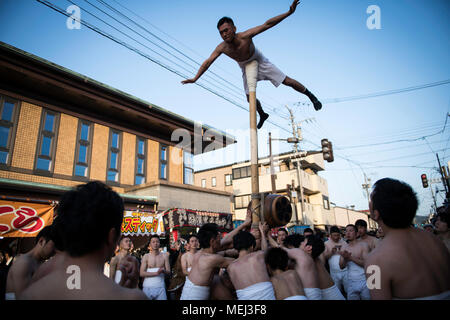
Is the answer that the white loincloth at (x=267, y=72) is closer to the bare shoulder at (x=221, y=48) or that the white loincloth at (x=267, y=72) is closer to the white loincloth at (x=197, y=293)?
the bare shoulder at (x=221, y=48)

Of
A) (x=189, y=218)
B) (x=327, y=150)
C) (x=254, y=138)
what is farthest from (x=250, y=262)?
(x=327, y=150)

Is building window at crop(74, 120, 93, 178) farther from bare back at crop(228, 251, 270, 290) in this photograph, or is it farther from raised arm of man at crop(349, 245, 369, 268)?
raised arm of man at crop(349, 245, 369, 268)

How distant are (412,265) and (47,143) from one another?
15356mm

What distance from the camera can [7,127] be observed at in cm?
1223

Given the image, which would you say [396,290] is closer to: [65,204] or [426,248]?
[426,248]

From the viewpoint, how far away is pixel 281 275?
13.2 feet

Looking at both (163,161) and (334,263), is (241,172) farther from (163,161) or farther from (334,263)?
(334,263)

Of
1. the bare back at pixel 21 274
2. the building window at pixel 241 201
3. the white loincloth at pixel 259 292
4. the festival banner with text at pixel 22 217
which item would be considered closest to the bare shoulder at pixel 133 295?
A: the white loincloth at pixel 259 292

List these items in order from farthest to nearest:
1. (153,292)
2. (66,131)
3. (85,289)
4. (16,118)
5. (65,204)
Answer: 1. (66,131)
2. (16,118)
3. (153,292)
4. (65,204)
5. (85,289)

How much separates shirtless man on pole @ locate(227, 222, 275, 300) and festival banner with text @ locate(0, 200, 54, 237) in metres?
8.62

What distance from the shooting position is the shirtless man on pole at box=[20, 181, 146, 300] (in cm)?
147

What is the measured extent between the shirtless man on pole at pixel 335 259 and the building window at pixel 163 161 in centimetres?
1239
